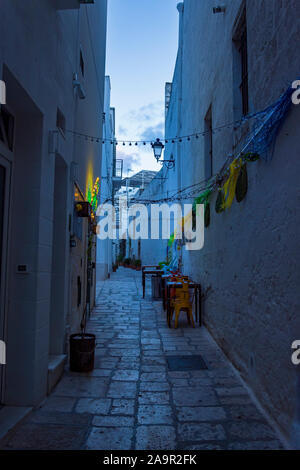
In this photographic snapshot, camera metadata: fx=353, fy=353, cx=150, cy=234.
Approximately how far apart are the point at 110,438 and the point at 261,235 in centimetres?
211

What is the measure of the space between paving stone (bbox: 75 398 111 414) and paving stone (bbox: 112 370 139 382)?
0.59 m

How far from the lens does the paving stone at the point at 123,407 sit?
3100 millimetres

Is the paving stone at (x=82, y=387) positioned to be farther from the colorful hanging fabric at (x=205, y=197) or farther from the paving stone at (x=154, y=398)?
the colorful hanging fabric at (x=205, y=197)

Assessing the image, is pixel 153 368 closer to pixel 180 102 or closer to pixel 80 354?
pixel 80 354

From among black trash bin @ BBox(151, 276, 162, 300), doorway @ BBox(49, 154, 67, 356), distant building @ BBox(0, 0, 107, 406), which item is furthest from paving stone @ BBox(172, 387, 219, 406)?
black trash bin @ BBox(151, 276, 162, 300)

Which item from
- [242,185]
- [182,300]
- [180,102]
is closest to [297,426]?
[242,185]

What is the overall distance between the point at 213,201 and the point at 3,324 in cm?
383

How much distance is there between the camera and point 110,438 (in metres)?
2.62

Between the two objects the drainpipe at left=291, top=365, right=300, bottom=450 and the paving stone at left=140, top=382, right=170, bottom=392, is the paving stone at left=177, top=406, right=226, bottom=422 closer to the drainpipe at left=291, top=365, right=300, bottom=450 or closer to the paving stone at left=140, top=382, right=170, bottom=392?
the paving stone at left=140, top=382, right=170, bottom=392

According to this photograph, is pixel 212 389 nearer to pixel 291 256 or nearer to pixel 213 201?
pixel 291 256

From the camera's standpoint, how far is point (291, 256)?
256 cm

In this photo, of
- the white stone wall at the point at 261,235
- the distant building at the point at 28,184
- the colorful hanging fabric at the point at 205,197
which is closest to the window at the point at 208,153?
the colorful hanging fabric at the point at 205,197

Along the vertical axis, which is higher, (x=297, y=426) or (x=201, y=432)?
(x=297, y=426)

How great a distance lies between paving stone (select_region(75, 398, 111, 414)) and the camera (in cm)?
311
